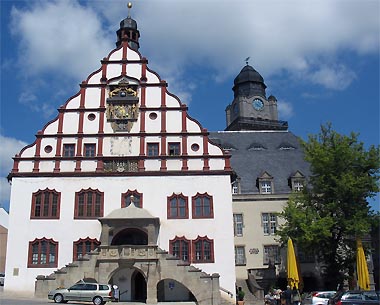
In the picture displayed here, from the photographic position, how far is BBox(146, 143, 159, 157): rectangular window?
33812 mm

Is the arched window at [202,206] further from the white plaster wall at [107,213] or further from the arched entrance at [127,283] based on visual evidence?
the arched entrance at [127,283]

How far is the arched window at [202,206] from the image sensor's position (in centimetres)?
3253

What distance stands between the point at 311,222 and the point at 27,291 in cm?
1944

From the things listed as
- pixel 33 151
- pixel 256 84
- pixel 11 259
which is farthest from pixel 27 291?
pixel 256 84

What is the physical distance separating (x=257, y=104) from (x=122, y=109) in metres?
35.3

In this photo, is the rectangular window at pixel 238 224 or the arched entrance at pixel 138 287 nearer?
the arched entrance at pixel 138 287

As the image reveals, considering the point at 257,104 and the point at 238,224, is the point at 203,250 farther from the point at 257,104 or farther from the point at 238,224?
the point at 257,104

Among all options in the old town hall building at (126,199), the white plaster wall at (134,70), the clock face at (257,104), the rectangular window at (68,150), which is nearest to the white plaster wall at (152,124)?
the old town hall building at (126,199)

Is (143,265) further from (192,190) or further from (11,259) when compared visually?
(11,259)

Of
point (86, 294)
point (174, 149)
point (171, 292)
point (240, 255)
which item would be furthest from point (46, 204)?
point (240, 255)

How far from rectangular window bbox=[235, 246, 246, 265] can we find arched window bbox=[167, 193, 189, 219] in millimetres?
9341

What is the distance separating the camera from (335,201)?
3284 cm

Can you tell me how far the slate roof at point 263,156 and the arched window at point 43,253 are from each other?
58.0 ft

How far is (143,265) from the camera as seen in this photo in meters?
29.0
